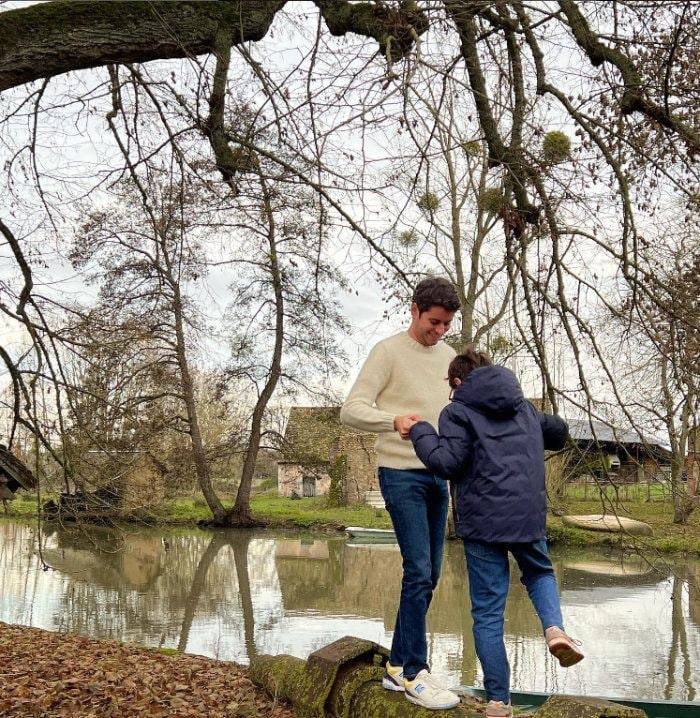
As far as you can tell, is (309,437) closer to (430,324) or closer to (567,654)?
(430,324)

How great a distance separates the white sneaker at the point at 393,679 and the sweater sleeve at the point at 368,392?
110cm

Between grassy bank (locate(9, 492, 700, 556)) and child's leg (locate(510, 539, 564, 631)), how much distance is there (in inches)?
580

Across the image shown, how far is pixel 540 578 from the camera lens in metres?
3.20

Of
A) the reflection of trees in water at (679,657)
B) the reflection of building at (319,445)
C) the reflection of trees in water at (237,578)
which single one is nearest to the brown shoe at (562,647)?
the reflection of trees in water at (679,657)

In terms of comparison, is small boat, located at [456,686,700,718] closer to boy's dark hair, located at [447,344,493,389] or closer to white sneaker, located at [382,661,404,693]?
white sneaker, located at [382,661,404,693]

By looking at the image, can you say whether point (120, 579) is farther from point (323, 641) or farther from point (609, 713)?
point (609, 713)

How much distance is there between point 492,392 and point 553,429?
39 cm

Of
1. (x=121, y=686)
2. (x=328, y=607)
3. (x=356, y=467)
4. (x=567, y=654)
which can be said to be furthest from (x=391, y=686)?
(x=356, y=467)

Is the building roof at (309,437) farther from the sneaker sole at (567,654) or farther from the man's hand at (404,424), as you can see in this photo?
the sneaker sole at (567,654)

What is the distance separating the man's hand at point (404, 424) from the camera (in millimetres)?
3232

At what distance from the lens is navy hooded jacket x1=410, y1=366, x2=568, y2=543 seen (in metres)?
3.06

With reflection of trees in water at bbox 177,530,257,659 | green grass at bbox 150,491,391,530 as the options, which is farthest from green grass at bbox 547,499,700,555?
reflection of trees in water at bbox 177,530,257,659

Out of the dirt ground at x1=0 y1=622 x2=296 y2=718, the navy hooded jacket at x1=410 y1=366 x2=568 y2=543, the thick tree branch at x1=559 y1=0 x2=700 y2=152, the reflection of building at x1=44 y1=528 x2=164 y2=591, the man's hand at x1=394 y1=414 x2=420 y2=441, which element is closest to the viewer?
the navy hooded jacket at x1=410 y1=366 x2=568 y2=543

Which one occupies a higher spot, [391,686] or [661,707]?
[391,686]
